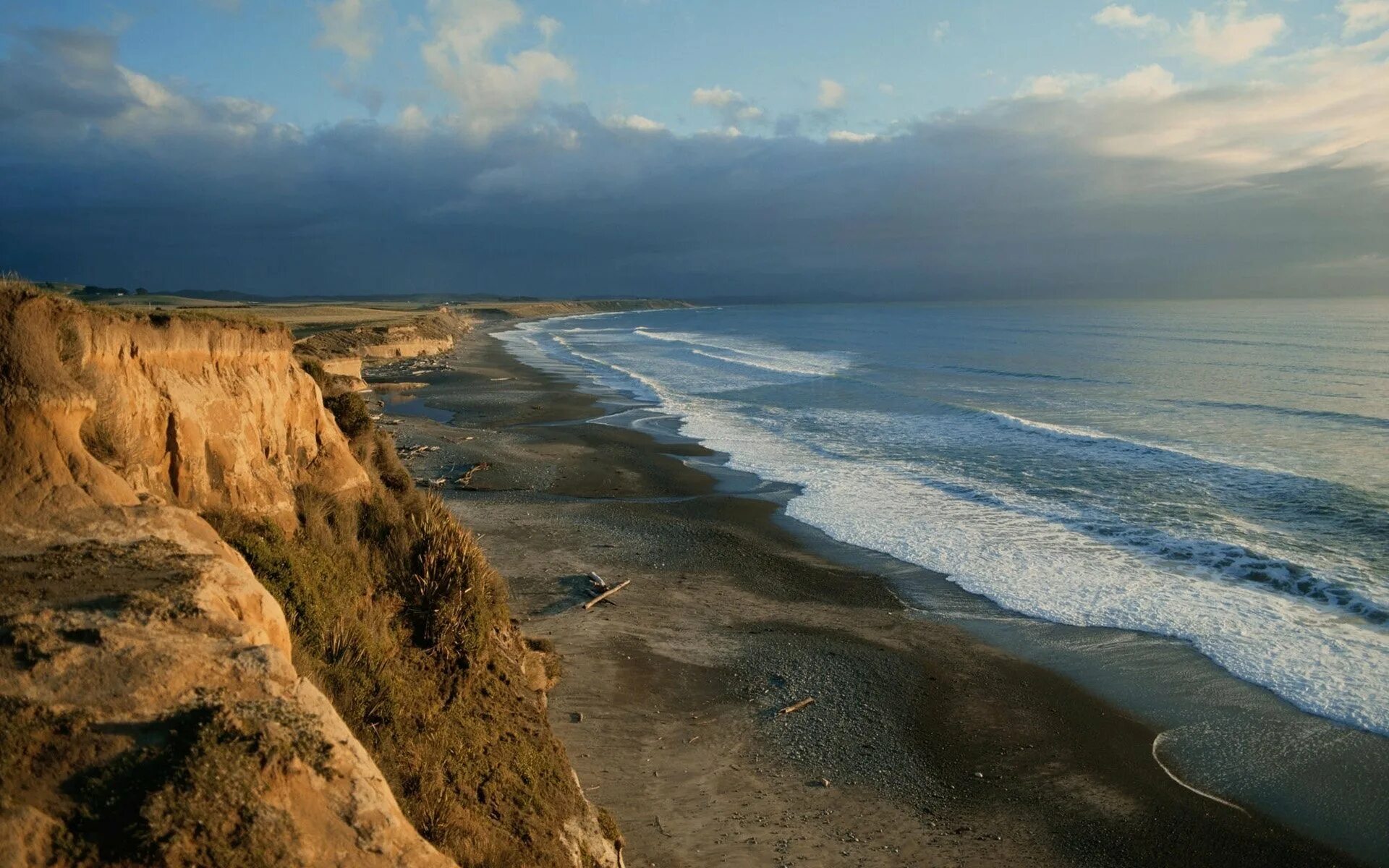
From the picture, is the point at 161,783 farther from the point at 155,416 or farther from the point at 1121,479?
the point at 1121,479

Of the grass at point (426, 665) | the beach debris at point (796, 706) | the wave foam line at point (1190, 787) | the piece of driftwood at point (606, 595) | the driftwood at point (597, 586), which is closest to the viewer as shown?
the grass at point (426, 665)

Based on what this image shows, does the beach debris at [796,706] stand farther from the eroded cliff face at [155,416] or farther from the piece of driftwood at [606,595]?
the eroded cliff face at [155,416]

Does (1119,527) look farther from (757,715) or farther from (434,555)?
(434,555)

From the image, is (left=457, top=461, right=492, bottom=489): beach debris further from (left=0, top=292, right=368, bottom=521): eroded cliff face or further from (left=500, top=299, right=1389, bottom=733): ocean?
(left=0, top=292, right=368, bottom=521): eroded cliff face

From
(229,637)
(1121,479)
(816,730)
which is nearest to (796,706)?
(816,730)

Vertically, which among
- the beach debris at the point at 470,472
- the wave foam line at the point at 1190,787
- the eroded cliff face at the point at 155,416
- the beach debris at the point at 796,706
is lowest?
the wave foam line at the point at 1190,787

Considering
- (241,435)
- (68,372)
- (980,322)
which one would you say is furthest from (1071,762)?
(980,322)

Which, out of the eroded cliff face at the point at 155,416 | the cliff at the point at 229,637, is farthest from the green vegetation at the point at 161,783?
the eroded cliff face at the point at 155,416
